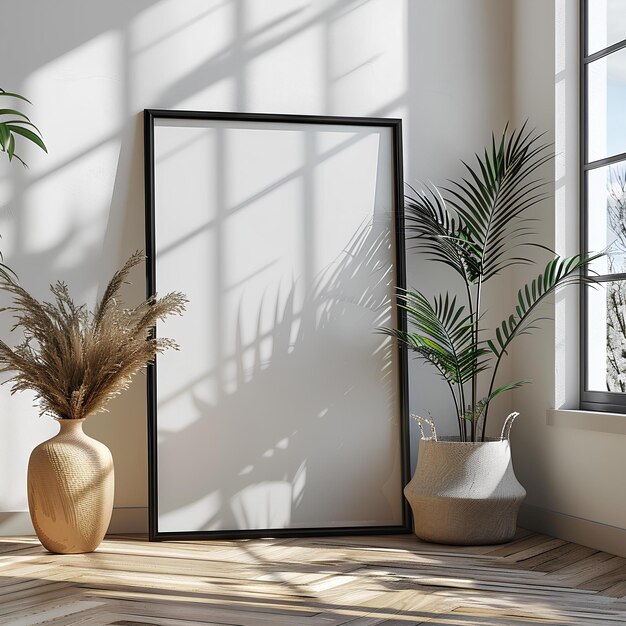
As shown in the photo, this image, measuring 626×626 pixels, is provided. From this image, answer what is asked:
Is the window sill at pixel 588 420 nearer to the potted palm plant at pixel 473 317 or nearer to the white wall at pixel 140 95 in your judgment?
the potted palm plant at pixel 473 317

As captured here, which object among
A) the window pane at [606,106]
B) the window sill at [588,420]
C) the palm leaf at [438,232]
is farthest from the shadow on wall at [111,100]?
the window sill at [588,420]

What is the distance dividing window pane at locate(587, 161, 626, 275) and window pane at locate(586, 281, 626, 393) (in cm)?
9

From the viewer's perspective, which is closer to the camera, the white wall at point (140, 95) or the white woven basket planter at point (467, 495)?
the white woven basket planter at point (467, 495)

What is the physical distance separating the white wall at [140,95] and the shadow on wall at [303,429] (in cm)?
19

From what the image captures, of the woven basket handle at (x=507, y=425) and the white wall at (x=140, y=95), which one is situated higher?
the white wall at (x=140, y=95)

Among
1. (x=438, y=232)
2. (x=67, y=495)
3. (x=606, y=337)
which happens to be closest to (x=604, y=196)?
(x=606, y=337)

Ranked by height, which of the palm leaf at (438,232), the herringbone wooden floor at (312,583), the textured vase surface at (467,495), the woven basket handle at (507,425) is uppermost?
the palm leaf at (438,232)

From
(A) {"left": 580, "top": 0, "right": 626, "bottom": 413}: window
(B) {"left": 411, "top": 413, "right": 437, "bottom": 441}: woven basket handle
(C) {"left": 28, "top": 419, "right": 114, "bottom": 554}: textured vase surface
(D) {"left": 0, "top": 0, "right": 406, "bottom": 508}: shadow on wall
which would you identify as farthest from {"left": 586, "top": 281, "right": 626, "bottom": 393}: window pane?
(C) {"left": 28, "top": 419, "right": 114, "bottom": 554}: textured vase surface

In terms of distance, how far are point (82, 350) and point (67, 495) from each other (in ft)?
1.80

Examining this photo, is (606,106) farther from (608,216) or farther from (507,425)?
(507,425)

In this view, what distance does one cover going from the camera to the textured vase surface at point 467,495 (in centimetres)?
357

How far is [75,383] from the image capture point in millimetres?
3521

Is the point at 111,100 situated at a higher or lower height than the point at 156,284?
higher

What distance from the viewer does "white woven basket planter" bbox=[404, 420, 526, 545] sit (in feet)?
11.7
